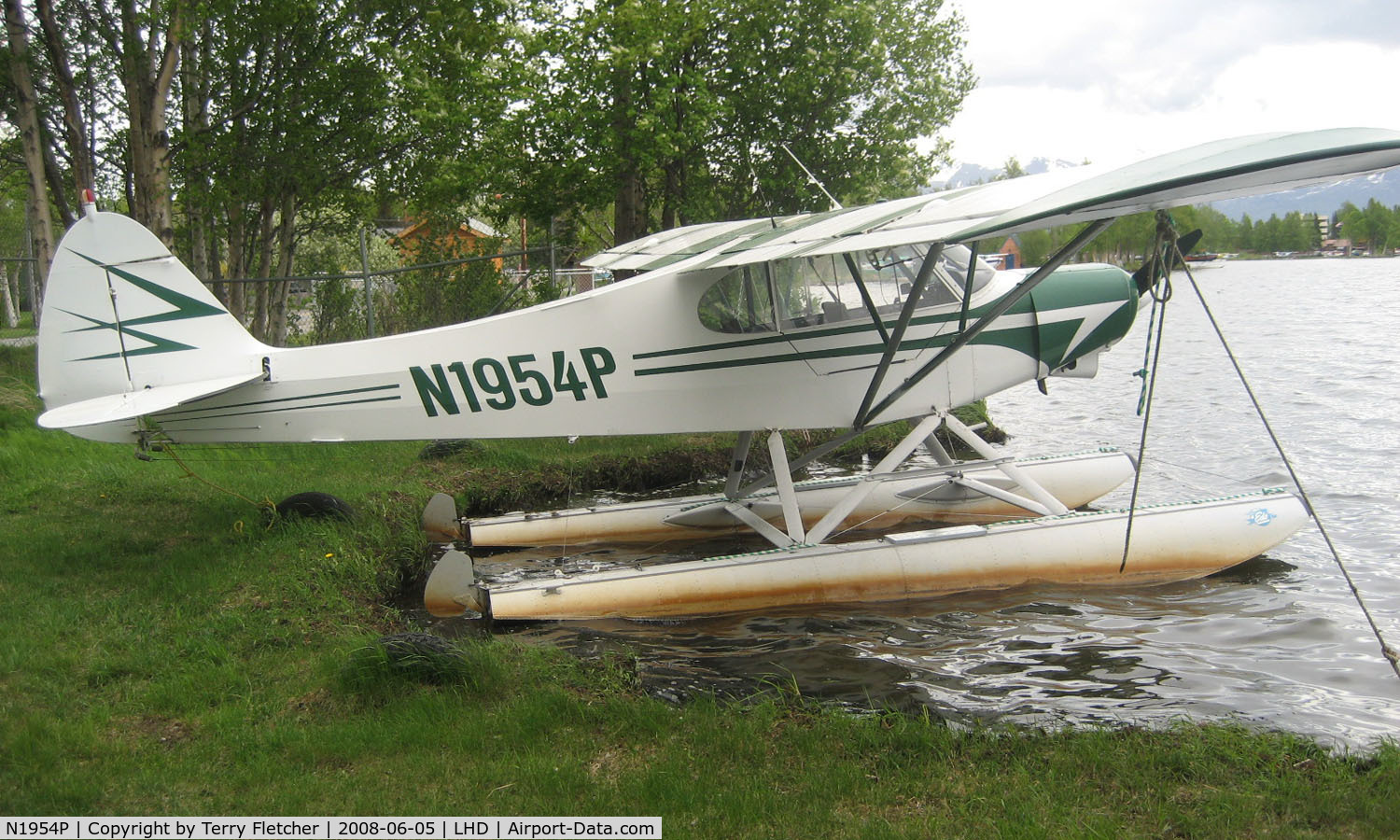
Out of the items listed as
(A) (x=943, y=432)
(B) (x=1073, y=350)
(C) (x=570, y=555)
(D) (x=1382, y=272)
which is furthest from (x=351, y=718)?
(D) (x=1382, y=272)

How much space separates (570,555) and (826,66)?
382 inches

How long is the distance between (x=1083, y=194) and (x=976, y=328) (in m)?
1.74

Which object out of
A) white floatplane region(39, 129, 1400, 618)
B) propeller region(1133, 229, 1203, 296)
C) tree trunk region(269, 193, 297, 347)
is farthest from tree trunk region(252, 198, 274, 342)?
propeller region(1133, 229, 1203, 296)

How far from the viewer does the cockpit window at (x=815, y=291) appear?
24.0 ft

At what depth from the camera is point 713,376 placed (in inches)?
289

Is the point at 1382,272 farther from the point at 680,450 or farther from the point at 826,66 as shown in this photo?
the point at 680,450

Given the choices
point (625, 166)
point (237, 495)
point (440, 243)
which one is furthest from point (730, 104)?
point (237, 495)

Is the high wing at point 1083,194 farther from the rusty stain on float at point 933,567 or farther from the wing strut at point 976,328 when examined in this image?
the rusty stain on float at point 933,567

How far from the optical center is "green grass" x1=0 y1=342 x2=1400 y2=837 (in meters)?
3.71

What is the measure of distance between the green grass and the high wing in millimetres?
2662

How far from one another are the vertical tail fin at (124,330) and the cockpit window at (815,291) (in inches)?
138

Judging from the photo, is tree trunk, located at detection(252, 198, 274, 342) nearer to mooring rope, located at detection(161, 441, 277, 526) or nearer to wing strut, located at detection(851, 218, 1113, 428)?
mooring rope, located at detection(161, 441, 277, 526)
